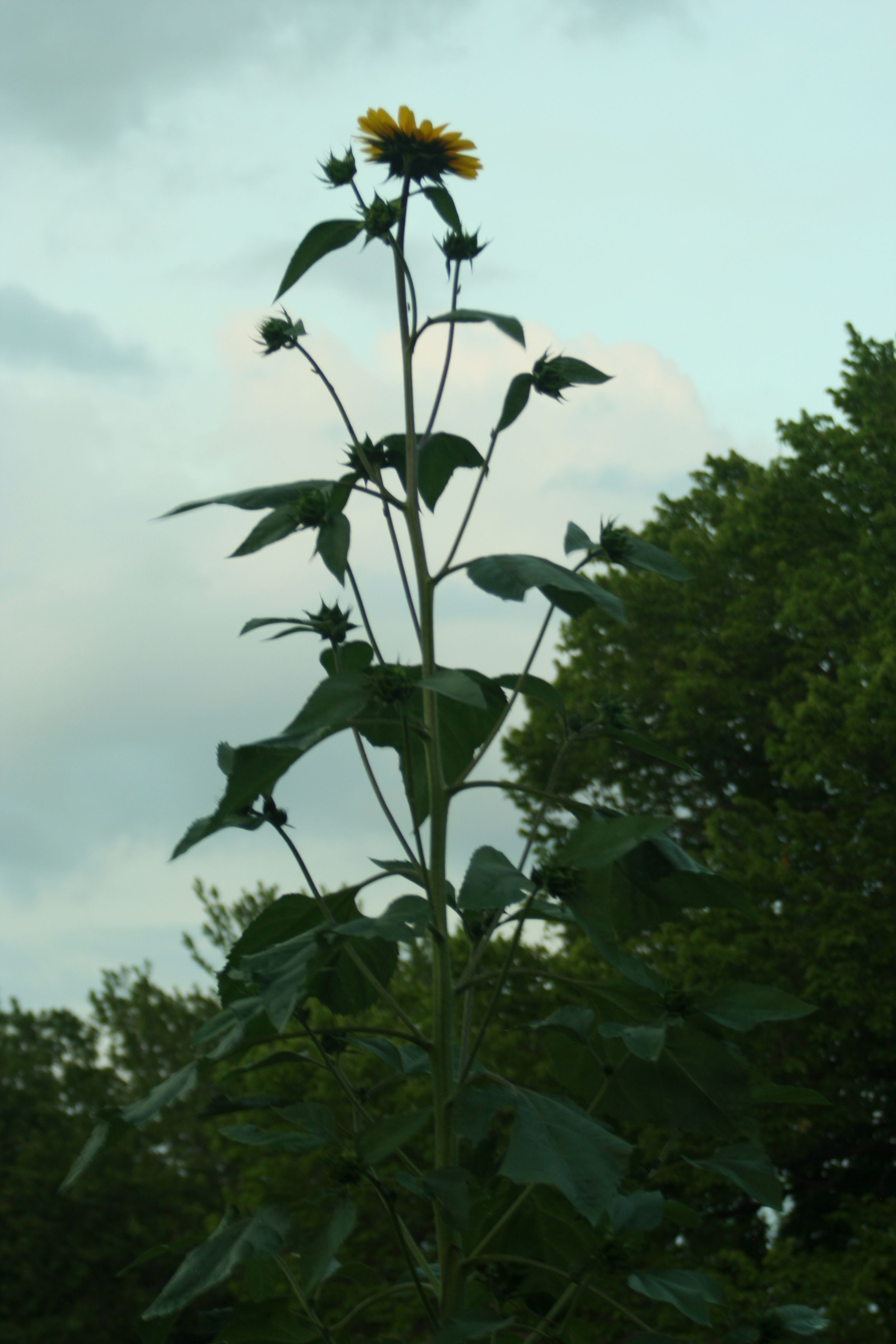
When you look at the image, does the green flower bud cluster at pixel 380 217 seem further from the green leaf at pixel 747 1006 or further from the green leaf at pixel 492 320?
the green leaf at pixel 747 1006

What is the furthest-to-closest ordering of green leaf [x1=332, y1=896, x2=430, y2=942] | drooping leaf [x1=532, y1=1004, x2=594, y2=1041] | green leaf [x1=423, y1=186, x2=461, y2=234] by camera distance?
green leaf [x1=423, y1=186, x2=461, y2=234], drooping leaf [x1=532, y1=1004, x2=594, y2=1041], green leaf [x1=332, y1=896, x2=430, y2=942]

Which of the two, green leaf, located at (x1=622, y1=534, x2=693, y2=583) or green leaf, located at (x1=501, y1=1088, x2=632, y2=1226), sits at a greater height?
green leaf, located at (x1=622, y1=534, x2=693, y2=583)

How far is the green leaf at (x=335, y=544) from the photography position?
242 centimetres

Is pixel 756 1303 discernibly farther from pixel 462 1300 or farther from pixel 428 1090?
pixel 462 1300

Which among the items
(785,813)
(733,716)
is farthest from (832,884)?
Answer: (733,716)

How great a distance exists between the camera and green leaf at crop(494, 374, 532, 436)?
2551mm

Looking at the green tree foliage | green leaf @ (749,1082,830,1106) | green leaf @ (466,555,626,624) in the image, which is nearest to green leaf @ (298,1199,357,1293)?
green leaf @ (749,1082,830,1106)

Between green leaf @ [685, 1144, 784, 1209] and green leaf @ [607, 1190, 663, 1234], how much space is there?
11 centimetres

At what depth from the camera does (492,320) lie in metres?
2.39

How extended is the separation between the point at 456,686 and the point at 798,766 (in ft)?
37.6

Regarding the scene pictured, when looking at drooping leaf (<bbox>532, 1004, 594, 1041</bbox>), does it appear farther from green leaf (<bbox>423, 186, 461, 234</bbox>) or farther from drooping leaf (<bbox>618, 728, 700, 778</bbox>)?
green leaf (<bbox>423, 186, 461, 234</bbox>)

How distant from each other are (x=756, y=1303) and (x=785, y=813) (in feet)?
16.4

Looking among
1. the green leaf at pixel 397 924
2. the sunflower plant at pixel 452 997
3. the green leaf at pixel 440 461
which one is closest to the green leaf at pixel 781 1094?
the sunflower plant at pixel 452 997

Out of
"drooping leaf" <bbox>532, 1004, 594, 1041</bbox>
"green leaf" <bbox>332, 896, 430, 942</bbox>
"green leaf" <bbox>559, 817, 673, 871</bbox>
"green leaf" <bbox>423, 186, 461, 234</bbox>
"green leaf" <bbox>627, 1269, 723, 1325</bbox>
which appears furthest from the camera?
"green leaf" <bbox>423, 186, 461, 234</bbox>
